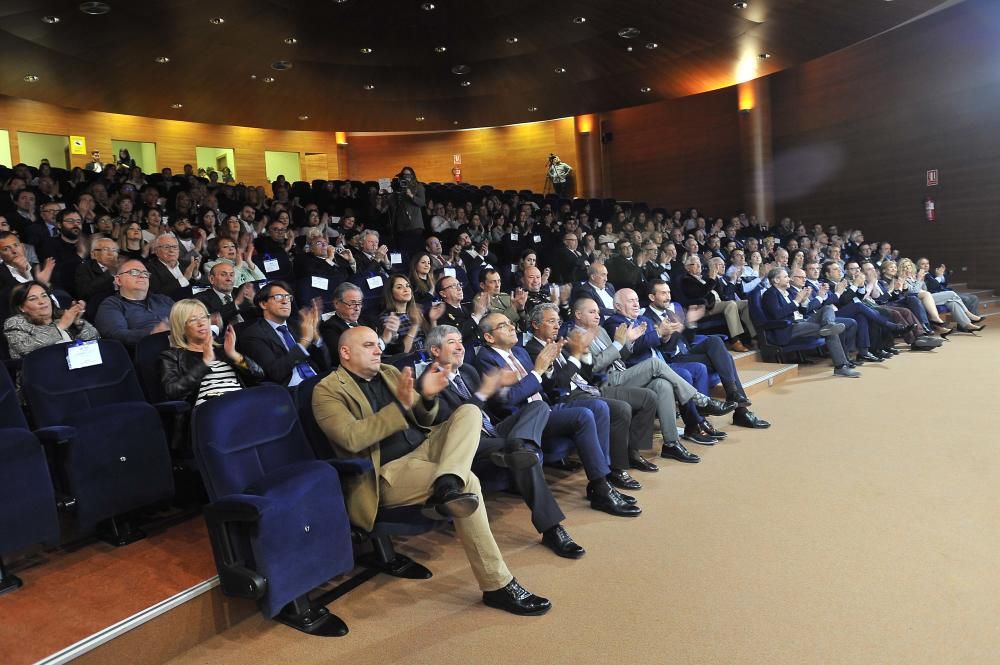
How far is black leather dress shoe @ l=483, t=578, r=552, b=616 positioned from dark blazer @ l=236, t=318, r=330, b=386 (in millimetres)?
1351

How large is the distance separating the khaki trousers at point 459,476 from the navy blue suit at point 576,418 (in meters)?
0.54

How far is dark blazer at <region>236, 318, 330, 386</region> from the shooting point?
9.36ft

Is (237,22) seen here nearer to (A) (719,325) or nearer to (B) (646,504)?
(A) (719,325)

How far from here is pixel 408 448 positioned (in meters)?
2.29

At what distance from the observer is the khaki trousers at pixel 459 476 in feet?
6.59

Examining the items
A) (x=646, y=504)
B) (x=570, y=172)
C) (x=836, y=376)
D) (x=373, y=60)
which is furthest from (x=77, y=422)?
(x=570, y=172)

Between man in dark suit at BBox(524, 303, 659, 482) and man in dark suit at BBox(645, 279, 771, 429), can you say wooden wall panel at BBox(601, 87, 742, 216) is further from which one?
man in dark suit at BBox(524, 303, 659, 482)

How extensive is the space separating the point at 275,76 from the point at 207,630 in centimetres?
848

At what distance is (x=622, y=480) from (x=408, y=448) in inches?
45.4

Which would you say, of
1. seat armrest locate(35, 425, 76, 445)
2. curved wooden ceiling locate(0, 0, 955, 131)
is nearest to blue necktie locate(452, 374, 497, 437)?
seat armrest locate(35, 425, 76, 445)

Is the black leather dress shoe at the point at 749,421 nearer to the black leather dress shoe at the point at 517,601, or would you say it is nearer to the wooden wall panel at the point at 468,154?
the black leather dress shoe at the point at 517,601

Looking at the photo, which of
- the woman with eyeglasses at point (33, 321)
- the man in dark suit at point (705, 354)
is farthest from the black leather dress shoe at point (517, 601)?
the man in dark suit at point (705, 354)

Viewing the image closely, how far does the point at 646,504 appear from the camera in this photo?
281 cm

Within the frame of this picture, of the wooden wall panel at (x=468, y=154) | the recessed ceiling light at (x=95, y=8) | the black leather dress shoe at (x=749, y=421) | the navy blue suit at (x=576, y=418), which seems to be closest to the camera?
the navy blue suit at (x=576, y=418)
